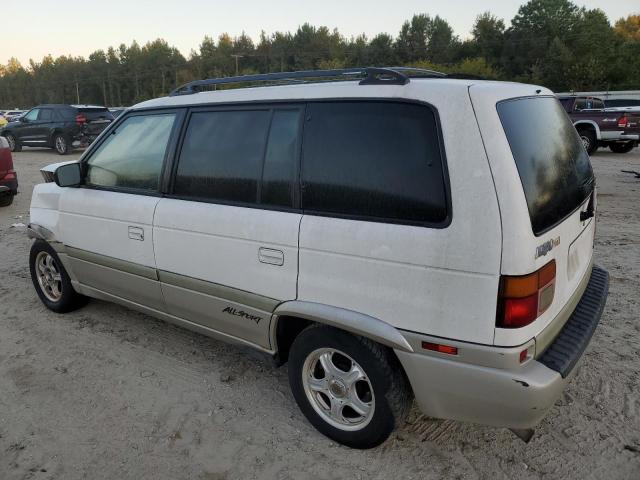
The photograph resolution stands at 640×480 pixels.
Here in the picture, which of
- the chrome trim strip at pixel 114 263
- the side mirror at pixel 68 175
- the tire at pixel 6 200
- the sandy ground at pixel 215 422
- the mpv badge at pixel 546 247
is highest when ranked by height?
the side mirror at pixel 68 175

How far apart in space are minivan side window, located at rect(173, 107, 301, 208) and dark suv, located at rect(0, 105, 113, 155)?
1567cm

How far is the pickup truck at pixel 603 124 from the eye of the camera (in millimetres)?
15156

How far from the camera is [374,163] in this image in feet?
7.67

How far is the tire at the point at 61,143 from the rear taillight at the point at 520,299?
59.6ft

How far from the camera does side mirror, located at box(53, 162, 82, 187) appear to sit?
3609 millimetres

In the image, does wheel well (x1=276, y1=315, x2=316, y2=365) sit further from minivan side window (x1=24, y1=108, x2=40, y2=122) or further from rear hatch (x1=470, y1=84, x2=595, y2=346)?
minivan side window (x1=24, y1=108, x2=40, y2=122)

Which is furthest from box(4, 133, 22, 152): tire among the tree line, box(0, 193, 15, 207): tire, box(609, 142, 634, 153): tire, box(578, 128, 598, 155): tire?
the tree line

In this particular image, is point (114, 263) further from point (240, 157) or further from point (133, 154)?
point (240, 157)

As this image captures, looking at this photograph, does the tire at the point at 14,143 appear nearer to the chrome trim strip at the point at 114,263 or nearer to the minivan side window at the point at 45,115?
the minivan side window at the point at 45,115

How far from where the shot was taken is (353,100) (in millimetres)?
2432

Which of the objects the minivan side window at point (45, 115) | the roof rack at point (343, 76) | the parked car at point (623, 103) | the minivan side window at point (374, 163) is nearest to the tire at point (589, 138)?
the parked car at point (623, 103)

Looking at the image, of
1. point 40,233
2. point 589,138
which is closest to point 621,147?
point 589,138

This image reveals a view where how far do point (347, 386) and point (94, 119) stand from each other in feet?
58.2

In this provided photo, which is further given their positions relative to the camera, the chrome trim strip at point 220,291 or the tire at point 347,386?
the chrome trim strip at point 220,291
